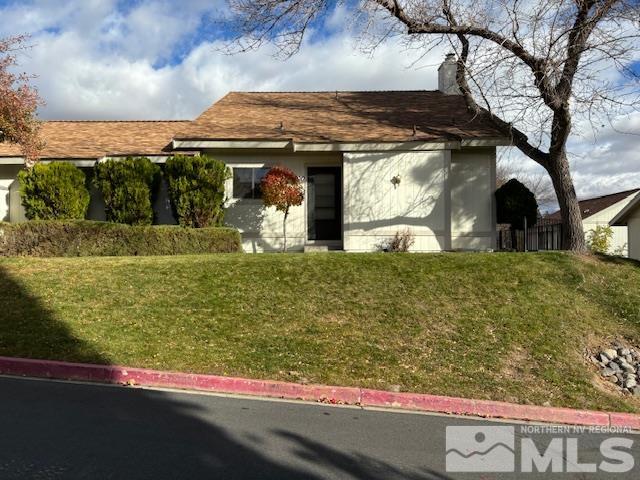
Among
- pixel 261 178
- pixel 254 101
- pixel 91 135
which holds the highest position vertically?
pixel 254 101

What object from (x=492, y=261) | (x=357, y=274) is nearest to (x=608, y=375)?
(x=492, y=261)

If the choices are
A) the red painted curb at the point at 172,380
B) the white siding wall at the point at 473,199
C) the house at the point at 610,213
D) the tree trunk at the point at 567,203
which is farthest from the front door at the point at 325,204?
the house at the point at 610,213

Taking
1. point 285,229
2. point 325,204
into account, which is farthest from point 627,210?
point 285,229

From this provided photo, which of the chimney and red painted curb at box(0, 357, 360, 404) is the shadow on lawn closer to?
red painted curb at box(0, 357, 360, 404)

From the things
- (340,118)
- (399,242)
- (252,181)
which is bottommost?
(399,242)

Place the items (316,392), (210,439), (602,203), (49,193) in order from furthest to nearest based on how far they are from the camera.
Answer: (602,203)
(49,193)
(316,392)
(210,439)

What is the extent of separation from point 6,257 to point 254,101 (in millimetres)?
9792

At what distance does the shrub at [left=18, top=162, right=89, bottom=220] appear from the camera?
48.7 feet

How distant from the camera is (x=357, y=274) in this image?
1062 centimetres

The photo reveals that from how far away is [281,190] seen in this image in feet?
48.2

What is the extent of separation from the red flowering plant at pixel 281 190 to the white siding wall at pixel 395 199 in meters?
1.43

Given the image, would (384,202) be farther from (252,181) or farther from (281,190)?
(252,181)

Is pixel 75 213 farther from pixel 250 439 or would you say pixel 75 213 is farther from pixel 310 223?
pixel 250 439

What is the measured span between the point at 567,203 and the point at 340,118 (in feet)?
25.1
